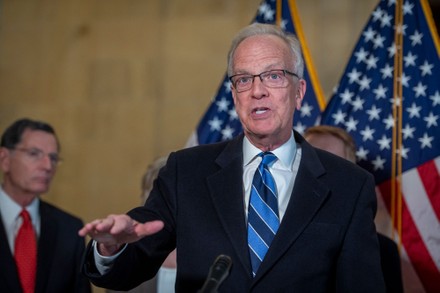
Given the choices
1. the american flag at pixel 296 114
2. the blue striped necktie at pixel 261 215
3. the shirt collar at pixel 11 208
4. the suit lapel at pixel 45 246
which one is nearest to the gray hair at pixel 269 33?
the blue striped necktie at pixel 261 215

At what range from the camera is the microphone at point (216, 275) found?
1403 millimetres

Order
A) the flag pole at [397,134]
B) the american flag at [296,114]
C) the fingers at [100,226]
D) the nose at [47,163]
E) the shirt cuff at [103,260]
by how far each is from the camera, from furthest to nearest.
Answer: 1. the american flag at [296,114]
2. the flag pole at [397,134]
3. the nose at [47,163]
4. the shirt cuff at [103,260]
5. the fingers at [100,226]

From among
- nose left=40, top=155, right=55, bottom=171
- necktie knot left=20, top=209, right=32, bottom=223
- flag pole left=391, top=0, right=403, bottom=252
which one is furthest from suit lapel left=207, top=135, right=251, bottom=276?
flag pole left=391, top=0, right=403, bottom=252

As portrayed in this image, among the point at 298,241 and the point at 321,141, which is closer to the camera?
the point at 298,241

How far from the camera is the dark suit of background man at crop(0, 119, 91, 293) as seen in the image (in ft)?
11.4

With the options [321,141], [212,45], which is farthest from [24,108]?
[321,141]

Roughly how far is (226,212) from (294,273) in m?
0.26

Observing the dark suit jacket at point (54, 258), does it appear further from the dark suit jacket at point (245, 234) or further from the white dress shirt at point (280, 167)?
the white dress shirt at point (280, 167)

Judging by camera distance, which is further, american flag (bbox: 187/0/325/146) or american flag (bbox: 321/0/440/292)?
american flag (bbox: 187/0/325/146)

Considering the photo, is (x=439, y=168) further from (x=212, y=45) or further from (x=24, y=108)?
(x=24, y=108)

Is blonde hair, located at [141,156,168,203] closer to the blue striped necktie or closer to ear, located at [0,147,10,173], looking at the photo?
ear, located at [0,147,10,173]

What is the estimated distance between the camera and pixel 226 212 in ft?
6.47

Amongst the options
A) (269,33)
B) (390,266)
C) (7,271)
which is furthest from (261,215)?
(7,271)

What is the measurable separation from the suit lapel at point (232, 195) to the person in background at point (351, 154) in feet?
5.02
